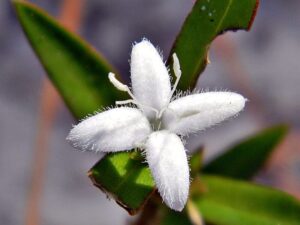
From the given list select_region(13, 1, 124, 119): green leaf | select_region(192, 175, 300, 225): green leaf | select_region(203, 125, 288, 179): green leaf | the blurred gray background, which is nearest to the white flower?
select_region(13, 1, 124, 119): green leaf

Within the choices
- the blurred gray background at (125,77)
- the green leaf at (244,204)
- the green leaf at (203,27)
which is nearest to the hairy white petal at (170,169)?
the green leaf at (203,27)

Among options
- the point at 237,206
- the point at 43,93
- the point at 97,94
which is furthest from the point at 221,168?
the point at 43,93

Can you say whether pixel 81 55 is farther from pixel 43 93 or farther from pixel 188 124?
pixel 43 93

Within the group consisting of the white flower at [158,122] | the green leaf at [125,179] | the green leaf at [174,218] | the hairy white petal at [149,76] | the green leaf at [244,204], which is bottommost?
the green leaf at [174,218]

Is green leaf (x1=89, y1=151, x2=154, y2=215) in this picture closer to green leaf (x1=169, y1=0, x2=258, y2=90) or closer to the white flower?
the white flower

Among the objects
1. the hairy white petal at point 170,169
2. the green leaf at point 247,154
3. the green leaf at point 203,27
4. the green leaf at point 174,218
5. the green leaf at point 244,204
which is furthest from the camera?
the green leaf at point 247,154

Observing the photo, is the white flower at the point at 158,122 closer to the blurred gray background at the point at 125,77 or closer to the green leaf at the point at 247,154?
the green leaf at the point at 247,154
